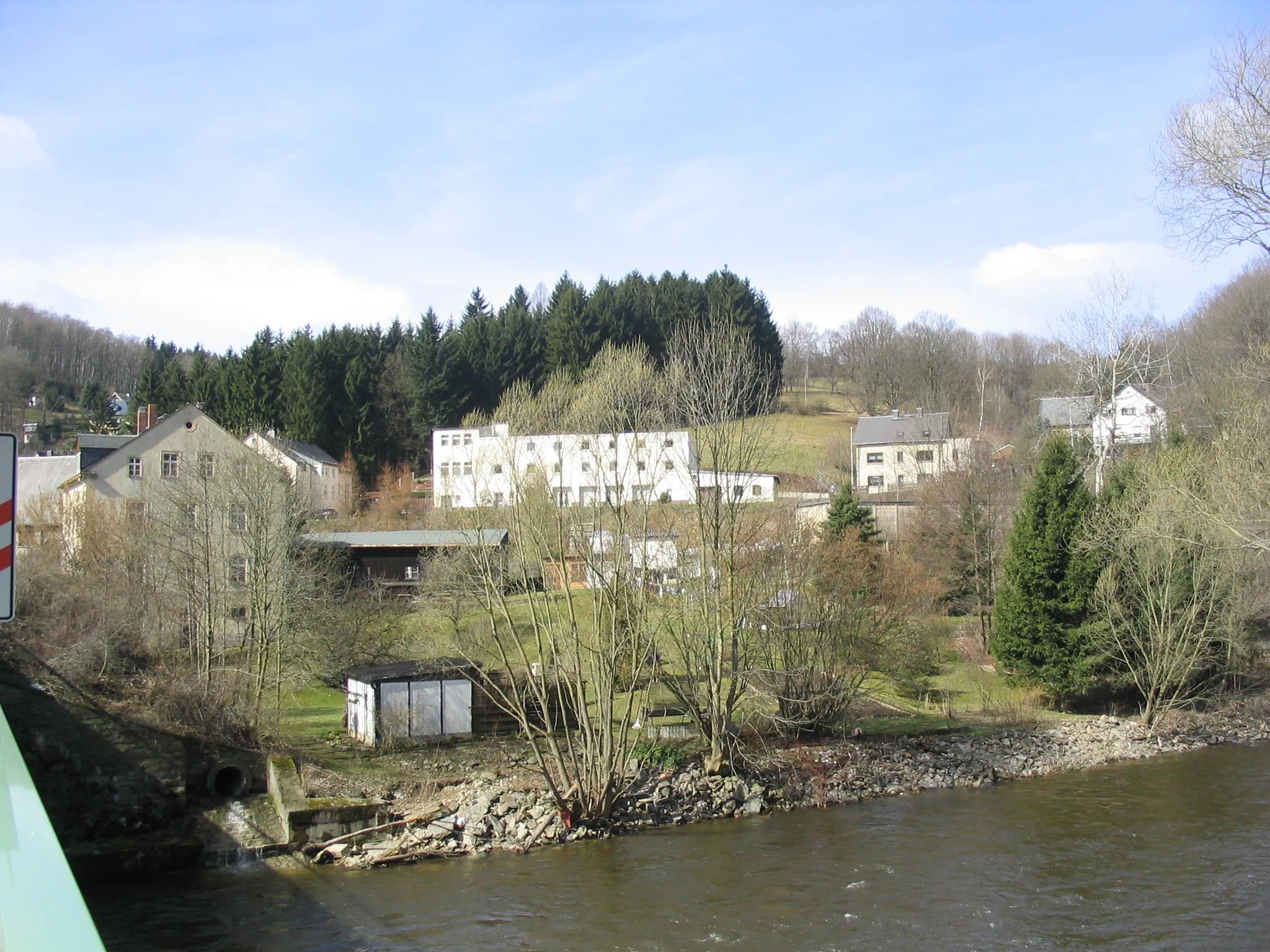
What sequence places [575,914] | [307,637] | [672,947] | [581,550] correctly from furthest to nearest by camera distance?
[307,637] < [581,550] < [575,914] < [672,947]

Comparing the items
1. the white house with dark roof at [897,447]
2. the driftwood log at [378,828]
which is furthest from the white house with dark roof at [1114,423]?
the driftwood log at [378,828]

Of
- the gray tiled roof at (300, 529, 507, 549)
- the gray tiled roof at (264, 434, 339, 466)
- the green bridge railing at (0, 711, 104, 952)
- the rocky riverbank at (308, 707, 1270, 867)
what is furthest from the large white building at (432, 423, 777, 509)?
the gray tiled roof at (264, 434, 339, 466)

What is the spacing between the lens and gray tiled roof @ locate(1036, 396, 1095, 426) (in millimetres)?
38844

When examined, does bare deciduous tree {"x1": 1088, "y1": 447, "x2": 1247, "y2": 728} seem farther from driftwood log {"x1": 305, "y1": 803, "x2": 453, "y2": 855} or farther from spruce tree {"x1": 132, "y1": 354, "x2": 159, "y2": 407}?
spruce tree {"x1": 132, "y1": 354, "x2": 159, "y2": 407}

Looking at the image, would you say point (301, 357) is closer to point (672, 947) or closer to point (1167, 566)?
point (1167, 566)

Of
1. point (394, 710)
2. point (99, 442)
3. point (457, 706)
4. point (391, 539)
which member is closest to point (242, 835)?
point (394, 710)

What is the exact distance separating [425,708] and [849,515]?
19.0 metres

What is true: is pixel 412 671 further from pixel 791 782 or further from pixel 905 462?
pixel 905 462

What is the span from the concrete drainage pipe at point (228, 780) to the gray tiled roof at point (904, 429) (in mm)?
39381

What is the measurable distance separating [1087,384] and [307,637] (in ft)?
97.8

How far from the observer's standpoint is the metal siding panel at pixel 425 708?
21734mm

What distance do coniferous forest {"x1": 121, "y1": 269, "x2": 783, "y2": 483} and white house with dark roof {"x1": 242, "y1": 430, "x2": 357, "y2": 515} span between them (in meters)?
2.44

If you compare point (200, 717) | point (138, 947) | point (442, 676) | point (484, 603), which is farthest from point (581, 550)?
point (138, 947)

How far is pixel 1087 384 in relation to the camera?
1490 inches
